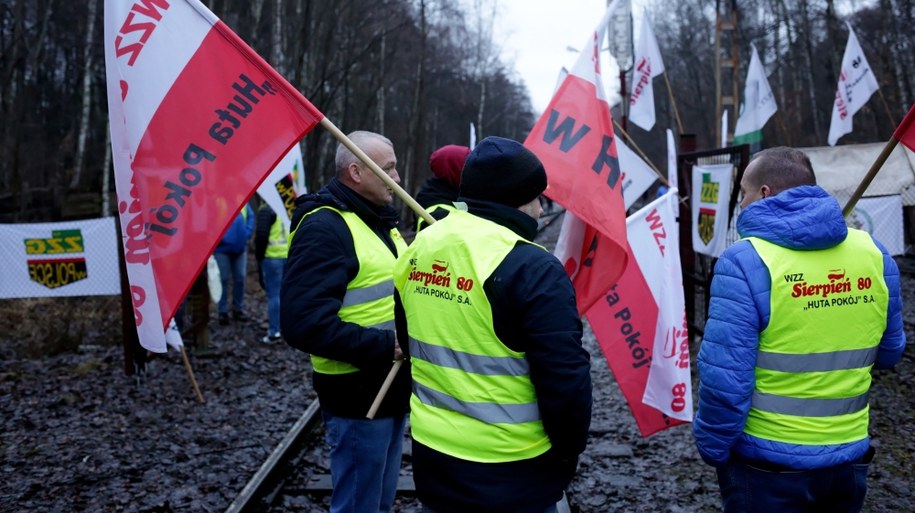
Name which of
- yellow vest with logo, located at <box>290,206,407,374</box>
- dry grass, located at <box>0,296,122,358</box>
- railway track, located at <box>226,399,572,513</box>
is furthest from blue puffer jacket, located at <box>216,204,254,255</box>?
yellow vest with logo, located at <box>290,206,407,374</box>

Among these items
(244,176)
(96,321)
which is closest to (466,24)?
(96,321)

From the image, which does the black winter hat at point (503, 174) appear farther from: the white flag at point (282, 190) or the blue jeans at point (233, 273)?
the blue jeans at point (233, 273)

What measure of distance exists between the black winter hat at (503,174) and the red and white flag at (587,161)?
54.2 inches

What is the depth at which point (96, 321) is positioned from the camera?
36.5 ft

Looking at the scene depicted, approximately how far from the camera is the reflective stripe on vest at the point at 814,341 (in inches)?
111

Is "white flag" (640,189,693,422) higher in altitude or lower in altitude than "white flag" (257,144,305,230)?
lower

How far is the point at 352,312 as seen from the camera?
Answer: 3.40 m

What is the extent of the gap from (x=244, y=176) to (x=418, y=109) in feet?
93.4

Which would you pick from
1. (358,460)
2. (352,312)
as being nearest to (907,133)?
(352,312)

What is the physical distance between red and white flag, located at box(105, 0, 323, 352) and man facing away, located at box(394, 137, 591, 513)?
1.08 metres

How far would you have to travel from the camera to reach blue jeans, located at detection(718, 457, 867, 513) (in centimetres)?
286

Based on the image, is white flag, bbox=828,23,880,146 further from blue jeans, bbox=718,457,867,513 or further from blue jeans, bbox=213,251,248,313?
blue jeans, bbox=718,457,867,513

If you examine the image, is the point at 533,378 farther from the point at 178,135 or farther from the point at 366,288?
the point at 178,135

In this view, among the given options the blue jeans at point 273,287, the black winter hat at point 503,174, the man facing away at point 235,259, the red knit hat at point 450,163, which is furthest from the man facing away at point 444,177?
the man facing away at point 235,259
